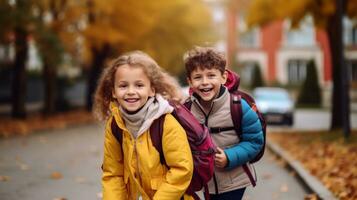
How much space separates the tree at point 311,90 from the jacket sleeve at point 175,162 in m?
38.6

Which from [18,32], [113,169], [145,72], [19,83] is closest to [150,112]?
[145,72]

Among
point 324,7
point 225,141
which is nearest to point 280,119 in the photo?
point 324,7

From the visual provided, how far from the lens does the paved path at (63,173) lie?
24.5 feet

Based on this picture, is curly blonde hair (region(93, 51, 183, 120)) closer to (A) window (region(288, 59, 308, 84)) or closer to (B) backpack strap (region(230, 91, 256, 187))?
(B) backpack strap (region(230, 91, 256, 187))

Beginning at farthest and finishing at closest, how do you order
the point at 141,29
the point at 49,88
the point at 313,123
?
1. the point at 49,88
2. the point at 313,123
3. the point at 141,29

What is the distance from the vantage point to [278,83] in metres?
48.8

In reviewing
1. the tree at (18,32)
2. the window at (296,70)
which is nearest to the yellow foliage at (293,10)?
the tree at (18,32)

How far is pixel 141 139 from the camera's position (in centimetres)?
306

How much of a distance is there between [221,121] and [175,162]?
27.3 inches

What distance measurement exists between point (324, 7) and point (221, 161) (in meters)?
11.8

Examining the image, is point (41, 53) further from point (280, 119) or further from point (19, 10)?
point (280, 119)

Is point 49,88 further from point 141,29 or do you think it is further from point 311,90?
point 311,90

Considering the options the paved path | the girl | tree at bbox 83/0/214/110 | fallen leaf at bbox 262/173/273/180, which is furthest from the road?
the girl

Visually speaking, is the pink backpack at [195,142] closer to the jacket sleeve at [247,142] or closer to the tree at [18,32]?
the jacket sleeve at [247,142]
